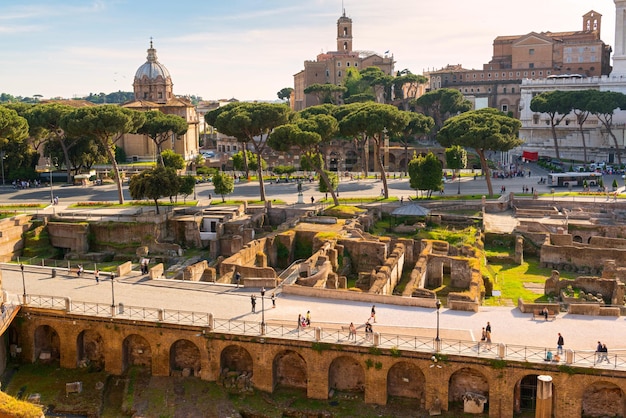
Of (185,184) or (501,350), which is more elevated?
(185,184)

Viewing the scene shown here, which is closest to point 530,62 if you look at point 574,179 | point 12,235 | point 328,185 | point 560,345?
point 574,179

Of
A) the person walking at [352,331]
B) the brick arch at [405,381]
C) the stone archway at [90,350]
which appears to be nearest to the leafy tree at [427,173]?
the person walking at [352,331]

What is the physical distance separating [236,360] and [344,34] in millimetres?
118692

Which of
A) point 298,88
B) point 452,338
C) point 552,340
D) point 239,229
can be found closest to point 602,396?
point 552,340

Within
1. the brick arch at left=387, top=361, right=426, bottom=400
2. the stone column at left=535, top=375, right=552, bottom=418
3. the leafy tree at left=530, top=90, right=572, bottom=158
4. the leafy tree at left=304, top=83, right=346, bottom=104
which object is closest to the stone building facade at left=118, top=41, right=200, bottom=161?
the leafy tree at left=304, top=83, right=346, bottom=104

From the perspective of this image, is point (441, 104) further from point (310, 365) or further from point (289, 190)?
point (310, 365)

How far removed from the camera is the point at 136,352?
2975 cm

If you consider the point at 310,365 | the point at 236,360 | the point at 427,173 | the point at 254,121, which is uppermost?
the point at 254,121

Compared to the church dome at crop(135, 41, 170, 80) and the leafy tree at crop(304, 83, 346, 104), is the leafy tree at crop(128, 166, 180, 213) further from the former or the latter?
the leafy tree at crop(304, 83, 346, 104)

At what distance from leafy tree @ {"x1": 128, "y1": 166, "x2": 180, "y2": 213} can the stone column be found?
35103 mm

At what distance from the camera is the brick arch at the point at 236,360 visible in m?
27.9

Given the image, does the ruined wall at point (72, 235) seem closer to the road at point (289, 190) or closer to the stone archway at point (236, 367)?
the road at point (289, 190)

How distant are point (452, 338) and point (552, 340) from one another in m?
3.84

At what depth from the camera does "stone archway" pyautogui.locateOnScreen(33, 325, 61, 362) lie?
30594 millimetres
